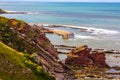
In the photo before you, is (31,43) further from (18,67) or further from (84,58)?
(18,67)

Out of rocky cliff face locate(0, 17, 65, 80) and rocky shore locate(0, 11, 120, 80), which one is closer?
rocky cliff face locate(0, 17, 65, 80)

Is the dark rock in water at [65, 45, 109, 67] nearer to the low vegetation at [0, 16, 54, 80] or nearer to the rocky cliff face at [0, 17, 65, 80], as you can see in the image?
the rocky cliff face at [0, 17, 65, 80]

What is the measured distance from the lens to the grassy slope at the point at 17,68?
44.1m

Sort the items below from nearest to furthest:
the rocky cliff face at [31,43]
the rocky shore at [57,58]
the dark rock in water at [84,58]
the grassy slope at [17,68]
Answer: the grassy slope at [17,68], the rocky cliff face at [31,43], the rocky shore at [57,58], the dark rock in water at [84,58]

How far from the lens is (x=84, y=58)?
264ft

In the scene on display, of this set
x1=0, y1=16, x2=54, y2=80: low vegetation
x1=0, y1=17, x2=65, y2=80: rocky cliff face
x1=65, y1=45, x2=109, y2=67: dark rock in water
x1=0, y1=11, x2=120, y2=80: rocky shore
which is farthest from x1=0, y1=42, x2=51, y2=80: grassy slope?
x1=65, y1=45, x2=109, y2=67: dark rock in water

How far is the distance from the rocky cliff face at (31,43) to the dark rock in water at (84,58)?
4755mm

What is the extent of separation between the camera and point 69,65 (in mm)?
78062

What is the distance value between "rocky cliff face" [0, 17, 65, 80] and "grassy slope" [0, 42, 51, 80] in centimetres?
1138

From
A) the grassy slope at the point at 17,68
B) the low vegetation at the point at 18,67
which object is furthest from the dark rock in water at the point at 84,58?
the grassy slope at the point at 17,68

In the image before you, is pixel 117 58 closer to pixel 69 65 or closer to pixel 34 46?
pixel 69 65

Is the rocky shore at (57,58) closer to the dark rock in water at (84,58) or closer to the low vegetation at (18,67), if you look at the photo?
the dark rock in water at (84,58)

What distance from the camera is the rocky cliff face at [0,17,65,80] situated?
63844 mm

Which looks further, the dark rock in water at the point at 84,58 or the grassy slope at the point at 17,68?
the dark rock in water at the point at 84,58
